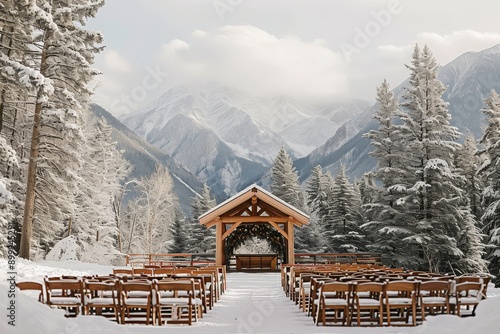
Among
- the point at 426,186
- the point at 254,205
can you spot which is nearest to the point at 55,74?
the point at 254,205

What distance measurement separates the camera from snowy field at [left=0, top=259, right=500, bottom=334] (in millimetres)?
6559

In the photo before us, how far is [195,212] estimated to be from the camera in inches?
2062

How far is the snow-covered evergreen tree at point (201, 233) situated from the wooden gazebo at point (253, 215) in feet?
61.7

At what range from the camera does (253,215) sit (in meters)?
28.1

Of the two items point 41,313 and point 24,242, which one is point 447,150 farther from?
point 41,313

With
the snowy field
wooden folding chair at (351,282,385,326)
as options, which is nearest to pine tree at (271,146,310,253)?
the snowy field

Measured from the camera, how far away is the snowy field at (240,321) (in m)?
6.56

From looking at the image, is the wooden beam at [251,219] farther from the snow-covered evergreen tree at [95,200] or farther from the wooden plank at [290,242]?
the snow-covered evergreen tree at [95,200]

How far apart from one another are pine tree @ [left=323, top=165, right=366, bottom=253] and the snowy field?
22.2 metres

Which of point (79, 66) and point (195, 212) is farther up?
point (79, 66)

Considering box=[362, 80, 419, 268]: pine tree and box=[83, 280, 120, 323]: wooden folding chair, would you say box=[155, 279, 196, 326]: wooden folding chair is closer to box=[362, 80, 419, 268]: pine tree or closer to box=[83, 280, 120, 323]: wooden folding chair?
box=[83, 280, 120, 323]: wooden folding chair

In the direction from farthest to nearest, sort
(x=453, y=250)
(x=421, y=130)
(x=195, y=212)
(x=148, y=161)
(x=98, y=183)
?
(x=148, y=161) → (x=195, y=212) → (x=98, y=183) → (x=421, y=130) → (x=453, y=250)

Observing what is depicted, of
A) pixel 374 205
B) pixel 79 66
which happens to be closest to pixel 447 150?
pixel 374 205

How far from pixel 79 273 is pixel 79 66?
9309mm
